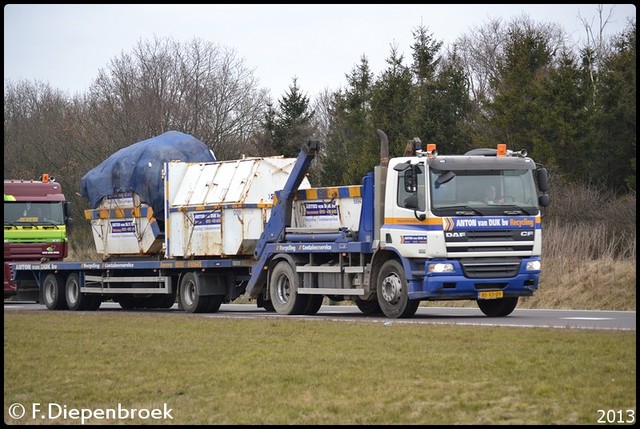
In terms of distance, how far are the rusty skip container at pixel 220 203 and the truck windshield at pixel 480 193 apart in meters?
4.61

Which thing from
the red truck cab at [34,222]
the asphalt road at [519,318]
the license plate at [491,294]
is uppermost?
the red truck cab at [34,222]

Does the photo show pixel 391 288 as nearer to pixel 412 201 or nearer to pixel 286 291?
pixel 412 201

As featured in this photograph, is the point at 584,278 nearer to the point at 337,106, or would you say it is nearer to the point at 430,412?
the point at 430,412

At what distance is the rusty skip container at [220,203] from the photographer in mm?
24391

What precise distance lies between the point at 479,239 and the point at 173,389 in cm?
953

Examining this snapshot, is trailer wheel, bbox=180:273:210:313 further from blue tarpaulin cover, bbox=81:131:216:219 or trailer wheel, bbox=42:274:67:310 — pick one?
trailer wheel, bbox=42:274:67:310

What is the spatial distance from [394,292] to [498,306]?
2.20 meters

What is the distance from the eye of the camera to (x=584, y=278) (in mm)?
26641

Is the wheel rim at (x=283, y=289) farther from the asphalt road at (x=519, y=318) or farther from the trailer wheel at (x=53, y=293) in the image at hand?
the trailer wheel at (x=53, y=293)

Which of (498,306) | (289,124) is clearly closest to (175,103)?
(289,124)

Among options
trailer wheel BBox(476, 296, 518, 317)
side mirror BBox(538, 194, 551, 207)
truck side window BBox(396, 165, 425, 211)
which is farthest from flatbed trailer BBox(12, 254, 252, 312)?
side mirror BBox(538, 194, 551, 207)

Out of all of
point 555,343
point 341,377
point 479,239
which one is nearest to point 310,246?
point 479,239

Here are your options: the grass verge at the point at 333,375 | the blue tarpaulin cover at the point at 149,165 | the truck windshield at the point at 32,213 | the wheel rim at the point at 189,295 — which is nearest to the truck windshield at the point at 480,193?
the grass verge at the point at 333,375

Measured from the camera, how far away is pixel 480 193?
20219 mm
